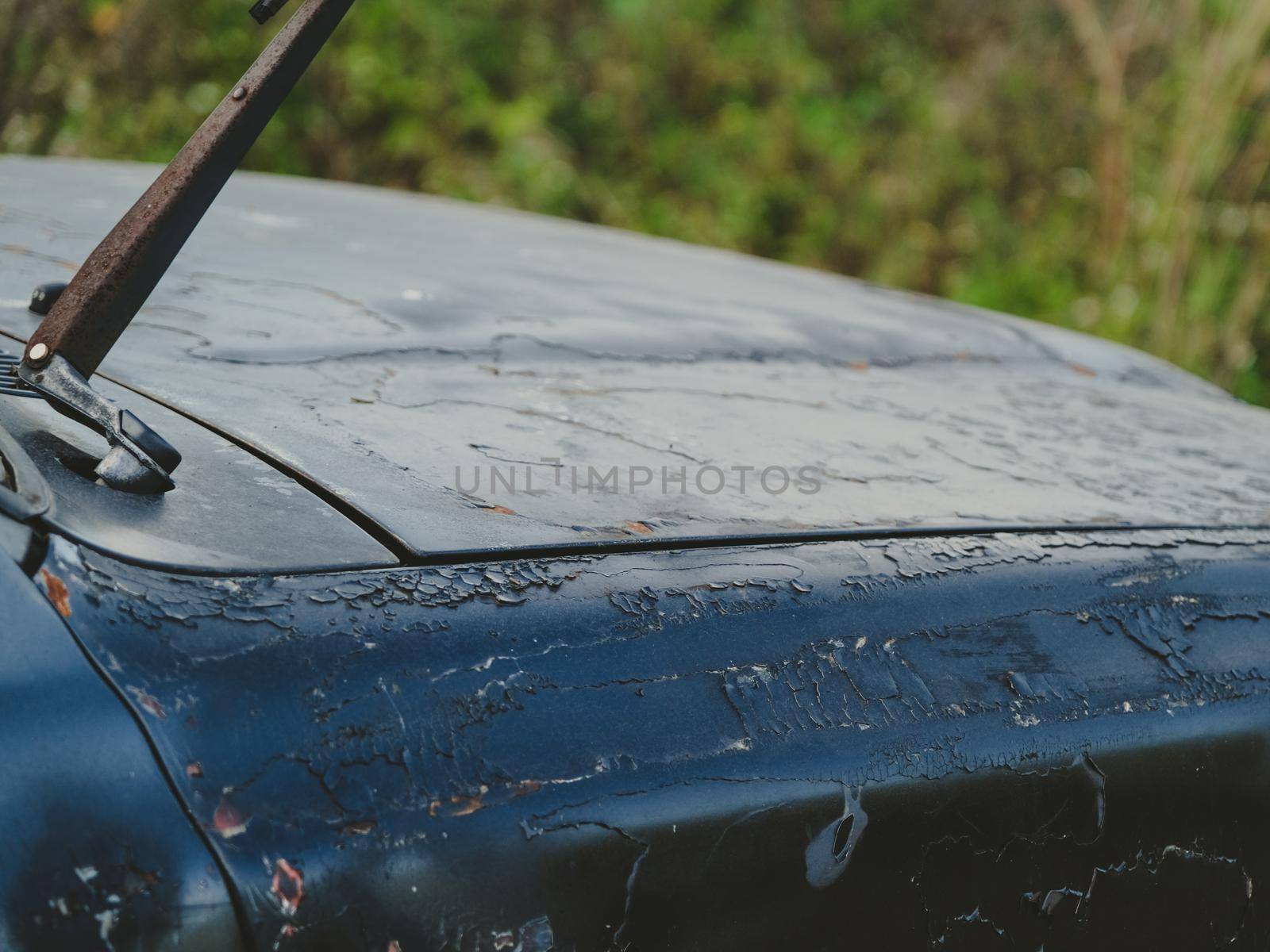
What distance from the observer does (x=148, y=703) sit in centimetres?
61

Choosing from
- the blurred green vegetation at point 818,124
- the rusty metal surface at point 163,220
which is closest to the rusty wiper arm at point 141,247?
the rusty metal surface at point 163,220

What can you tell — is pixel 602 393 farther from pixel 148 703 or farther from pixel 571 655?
pixel 148 703

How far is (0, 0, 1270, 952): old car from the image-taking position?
614mm

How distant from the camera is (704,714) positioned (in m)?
0.74

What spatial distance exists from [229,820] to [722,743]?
29cm

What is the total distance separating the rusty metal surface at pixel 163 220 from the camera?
0.79 m

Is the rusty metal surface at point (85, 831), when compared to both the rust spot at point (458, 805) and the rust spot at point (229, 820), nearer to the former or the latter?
the rust spot at point (229, 820)

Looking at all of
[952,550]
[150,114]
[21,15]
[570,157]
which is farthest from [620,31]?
[952,550]

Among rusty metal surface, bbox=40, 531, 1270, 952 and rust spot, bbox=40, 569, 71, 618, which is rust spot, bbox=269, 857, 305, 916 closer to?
rusty metal surface, bbox=40, 531, 1270, 952

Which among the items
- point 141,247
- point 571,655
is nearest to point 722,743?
point 571,655

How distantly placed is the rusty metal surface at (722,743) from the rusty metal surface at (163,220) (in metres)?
0.21

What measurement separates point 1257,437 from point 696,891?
3.79ft

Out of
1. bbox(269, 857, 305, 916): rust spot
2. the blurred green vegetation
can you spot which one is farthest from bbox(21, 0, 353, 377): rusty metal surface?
the blurred green vegetation

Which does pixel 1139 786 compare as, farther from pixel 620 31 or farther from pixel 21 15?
pixel 620 31
